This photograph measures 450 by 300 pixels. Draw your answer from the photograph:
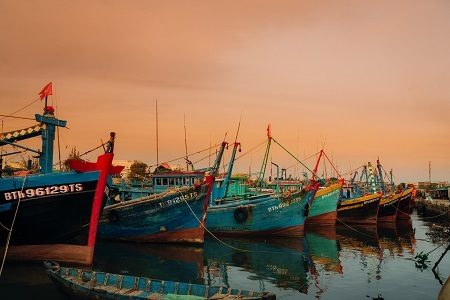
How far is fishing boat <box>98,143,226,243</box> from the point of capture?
2225cm

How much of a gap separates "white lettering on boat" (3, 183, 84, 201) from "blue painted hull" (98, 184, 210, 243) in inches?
252

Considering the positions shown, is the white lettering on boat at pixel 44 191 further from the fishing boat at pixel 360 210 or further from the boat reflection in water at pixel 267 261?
the fishing boat at pixel 360 210

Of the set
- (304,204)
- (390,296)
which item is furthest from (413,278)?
(304,204)

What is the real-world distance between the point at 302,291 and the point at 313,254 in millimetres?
7766

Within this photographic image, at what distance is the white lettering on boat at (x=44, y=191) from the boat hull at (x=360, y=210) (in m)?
26.2

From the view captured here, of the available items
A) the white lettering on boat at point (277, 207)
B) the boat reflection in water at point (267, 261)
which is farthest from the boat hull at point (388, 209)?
the white lettering on boat at point (277, 207)

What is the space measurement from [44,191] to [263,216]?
Result: 14800mm

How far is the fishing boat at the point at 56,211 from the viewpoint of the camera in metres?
16.0

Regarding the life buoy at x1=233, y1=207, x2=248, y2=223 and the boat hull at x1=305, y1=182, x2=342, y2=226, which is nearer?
the life buoy at x1=233, y1=207, x2=248, y2=223

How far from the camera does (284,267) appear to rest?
58.1ft

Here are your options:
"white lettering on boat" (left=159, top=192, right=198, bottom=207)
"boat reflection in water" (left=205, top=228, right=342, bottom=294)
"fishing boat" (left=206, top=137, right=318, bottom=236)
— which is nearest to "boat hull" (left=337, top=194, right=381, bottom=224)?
"boat reflection in water" (left=205, top=228, right=342, bottom=294)

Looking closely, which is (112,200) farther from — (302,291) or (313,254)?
(302,291)

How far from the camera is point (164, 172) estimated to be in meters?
28.0

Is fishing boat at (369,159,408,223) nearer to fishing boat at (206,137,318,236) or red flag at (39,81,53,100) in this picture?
fishing boat at (206,137,318,236)
